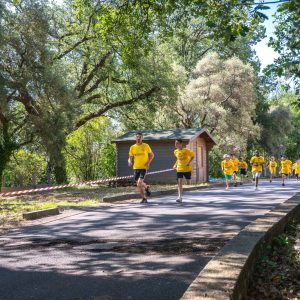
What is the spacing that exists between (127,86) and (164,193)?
12.5m

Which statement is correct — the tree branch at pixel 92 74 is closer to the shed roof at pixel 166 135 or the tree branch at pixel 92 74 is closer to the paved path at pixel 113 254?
the shed roof at pixel 166 135

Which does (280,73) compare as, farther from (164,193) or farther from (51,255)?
(164,193)

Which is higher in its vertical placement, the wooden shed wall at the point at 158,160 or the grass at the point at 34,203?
the wooden shed wall at the point at 158,160

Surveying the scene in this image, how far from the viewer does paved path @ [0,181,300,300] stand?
4426mm

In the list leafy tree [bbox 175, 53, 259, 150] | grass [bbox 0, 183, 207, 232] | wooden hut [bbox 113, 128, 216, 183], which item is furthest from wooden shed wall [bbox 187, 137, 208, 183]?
grass [bbox 0, 183, 207, 232]

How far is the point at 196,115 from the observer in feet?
135

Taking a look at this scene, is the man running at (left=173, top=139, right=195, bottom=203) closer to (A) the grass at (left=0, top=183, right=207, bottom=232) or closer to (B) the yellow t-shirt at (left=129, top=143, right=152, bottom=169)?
(B) the yellow t-shirt at (left=129, top=143, right=152, bottom=169)

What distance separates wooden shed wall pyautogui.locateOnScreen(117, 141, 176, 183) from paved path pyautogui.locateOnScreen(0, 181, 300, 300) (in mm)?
20052

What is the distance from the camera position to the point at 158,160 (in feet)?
100

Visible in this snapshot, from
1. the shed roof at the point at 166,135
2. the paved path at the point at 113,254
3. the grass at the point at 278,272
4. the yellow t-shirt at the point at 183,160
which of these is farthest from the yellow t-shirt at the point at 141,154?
the shed roof at the point at 166,135

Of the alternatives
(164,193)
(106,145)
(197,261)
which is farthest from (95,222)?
(106,145)

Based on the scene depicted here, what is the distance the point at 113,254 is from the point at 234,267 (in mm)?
2173

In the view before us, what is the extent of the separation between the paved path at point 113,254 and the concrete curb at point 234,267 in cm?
43

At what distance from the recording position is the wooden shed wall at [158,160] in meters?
30.3
